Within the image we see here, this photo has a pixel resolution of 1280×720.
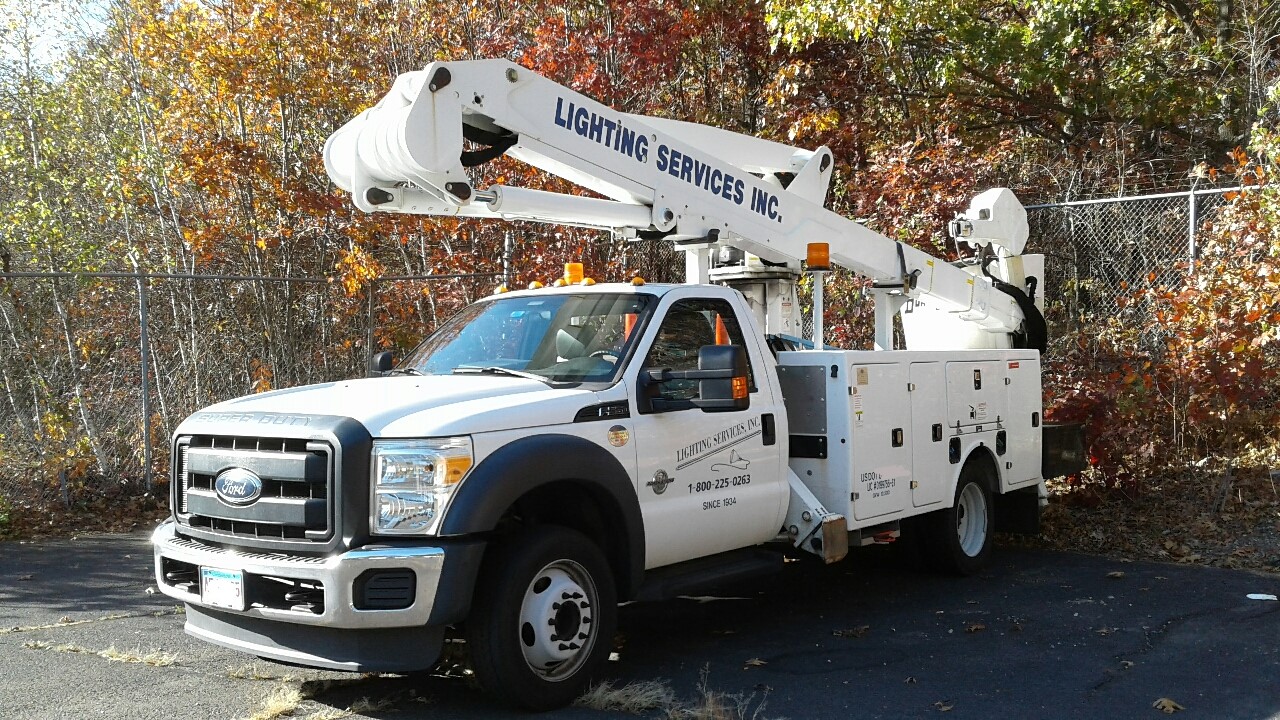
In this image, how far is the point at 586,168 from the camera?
6.59 metres

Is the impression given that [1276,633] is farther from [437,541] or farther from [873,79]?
[873,79]

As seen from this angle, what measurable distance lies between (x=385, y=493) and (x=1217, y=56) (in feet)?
46.1

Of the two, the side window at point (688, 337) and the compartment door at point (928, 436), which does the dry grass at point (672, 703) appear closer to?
the side window at point (688, 337)

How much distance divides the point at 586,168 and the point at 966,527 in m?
4.11

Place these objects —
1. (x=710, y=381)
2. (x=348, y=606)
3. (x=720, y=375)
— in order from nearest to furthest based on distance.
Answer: (x=348, y=606), (x=720, y=375), (x=710, y=381)

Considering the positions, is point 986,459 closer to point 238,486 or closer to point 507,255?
point 238,486

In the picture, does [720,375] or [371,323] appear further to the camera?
[371,323]

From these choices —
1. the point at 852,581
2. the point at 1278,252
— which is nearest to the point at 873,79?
the point at 1278,252

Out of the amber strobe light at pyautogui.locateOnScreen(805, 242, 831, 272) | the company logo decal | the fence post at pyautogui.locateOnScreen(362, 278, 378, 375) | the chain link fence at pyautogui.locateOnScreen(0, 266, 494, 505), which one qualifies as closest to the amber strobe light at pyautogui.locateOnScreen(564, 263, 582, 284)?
the company logo decal

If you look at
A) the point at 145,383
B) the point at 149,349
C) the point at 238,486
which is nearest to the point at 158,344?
the point at 149,349

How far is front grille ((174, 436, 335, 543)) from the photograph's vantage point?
15.8ft

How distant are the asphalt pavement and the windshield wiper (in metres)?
1.55

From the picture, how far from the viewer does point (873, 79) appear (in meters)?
16.0

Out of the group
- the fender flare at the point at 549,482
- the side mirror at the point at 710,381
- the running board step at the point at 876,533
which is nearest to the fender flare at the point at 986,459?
the running board step at the point at 876,533
